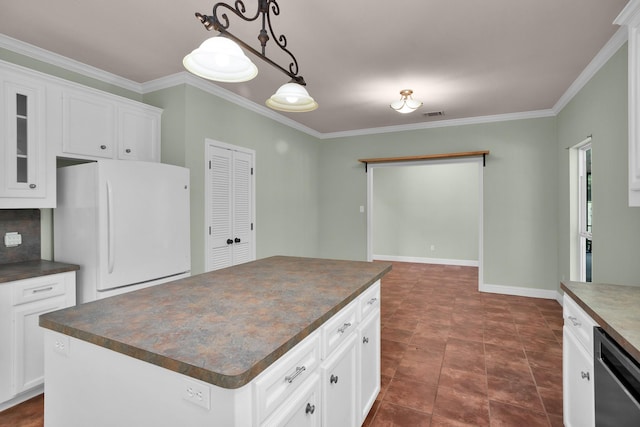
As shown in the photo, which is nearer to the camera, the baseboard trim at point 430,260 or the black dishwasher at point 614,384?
the black dishwasher at point 614,384

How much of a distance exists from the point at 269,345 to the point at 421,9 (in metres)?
2.31

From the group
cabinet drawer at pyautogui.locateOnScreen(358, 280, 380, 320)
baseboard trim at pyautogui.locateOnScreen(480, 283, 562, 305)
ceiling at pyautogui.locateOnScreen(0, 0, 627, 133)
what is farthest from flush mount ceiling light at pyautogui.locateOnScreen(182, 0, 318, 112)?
baseboard trim at pyautogui.locateOnScreen(480, 283, 562, 305)

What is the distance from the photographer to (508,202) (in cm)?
469

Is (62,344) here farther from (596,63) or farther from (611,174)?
(596,63)

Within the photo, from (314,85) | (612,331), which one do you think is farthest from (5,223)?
(612,331)

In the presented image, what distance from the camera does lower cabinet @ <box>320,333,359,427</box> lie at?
135 centimetres

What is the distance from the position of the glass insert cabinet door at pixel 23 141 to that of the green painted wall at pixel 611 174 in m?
4.40

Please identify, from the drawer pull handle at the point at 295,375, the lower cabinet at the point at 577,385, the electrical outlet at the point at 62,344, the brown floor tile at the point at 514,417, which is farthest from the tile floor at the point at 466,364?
the electrical outlet at the point at 62,344

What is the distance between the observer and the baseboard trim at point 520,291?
446 cm

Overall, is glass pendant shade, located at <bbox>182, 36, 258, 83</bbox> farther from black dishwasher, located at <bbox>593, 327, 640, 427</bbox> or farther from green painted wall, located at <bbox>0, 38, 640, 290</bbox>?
green painted wall, located at <bbox>0, 38, 640, 290</bbox>

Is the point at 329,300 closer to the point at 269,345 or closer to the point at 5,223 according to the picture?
the point at 269,345

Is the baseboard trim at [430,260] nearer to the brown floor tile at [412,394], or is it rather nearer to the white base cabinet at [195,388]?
the brown floor tile at [412,394]

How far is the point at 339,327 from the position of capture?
148 cm

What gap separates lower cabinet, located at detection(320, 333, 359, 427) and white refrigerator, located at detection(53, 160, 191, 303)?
1904mm
